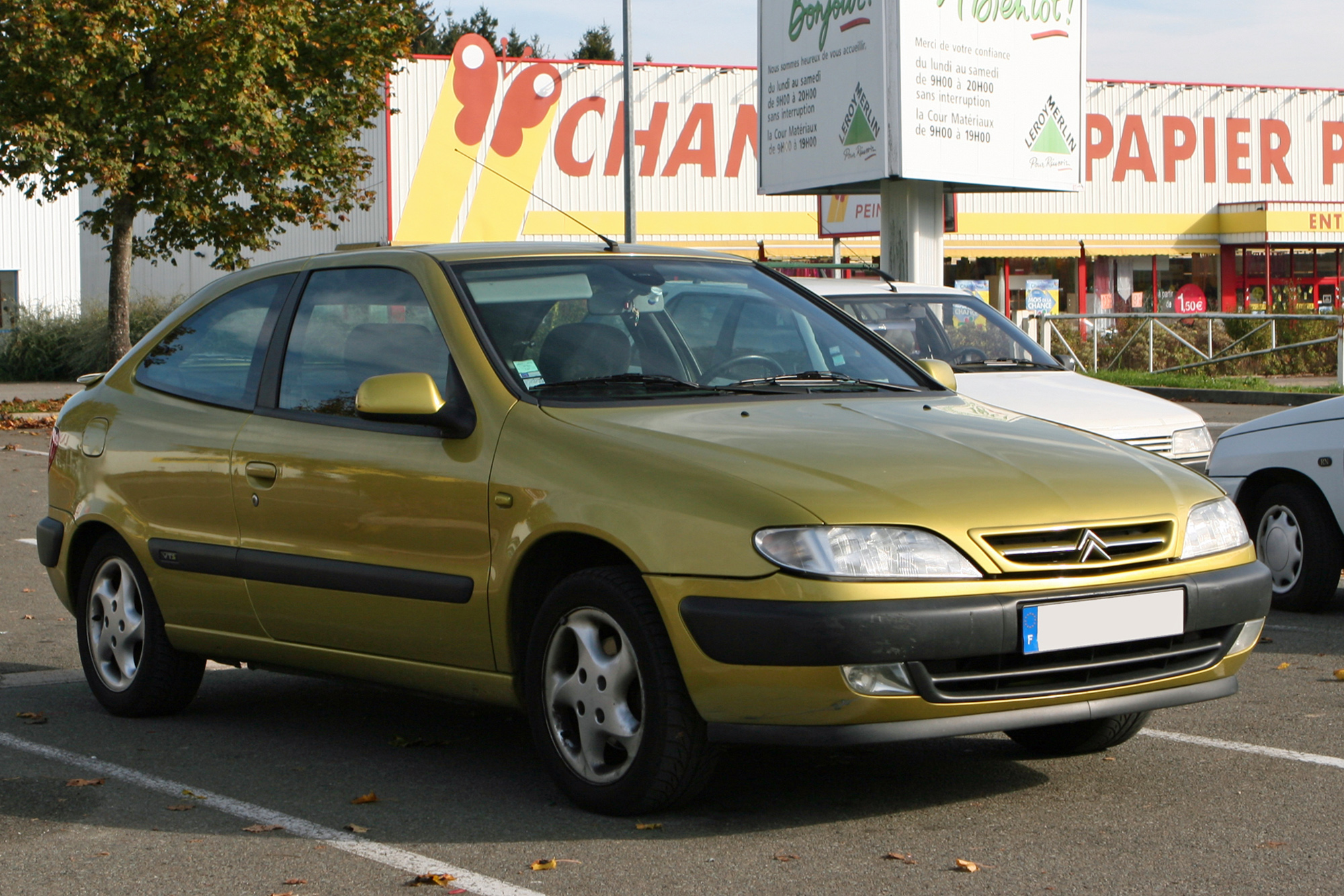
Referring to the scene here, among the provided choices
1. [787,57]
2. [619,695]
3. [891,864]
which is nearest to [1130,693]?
[891,864]

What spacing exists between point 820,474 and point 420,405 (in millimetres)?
1235

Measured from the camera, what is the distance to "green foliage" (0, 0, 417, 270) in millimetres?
21031

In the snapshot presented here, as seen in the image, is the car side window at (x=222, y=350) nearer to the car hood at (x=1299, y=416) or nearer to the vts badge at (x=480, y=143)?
the car hood at (x=1299, y=416)

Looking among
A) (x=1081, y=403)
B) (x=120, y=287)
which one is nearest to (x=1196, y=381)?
(x=120, y=287)

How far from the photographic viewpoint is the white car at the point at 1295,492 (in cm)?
776

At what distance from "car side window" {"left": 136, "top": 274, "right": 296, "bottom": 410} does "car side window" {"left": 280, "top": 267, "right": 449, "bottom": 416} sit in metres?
0.18

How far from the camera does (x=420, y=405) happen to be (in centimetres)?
467

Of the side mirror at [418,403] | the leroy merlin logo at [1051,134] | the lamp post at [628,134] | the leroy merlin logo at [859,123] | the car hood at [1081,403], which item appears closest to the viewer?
the side mirror at [418,403]

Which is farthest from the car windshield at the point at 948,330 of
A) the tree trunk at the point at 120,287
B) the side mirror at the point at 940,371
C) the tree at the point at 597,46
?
the tree at the point at 597,46

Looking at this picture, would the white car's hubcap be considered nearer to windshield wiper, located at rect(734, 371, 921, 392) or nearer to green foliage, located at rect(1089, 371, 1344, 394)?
windshield wiper, located at rect(734, 371, 921, 392)

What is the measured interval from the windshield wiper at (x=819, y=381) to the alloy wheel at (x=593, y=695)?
3.40 feet

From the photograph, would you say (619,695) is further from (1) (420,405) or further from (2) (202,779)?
(2) (202,779)

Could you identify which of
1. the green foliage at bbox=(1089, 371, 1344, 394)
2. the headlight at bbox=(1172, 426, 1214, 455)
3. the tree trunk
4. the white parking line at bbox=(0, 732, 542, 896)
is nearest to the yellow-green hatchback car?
the white parking line at bbox=(0, 732, 542, 896)

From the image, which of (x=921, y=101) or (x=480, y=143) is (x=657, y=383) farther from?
(x=480, y=143)
